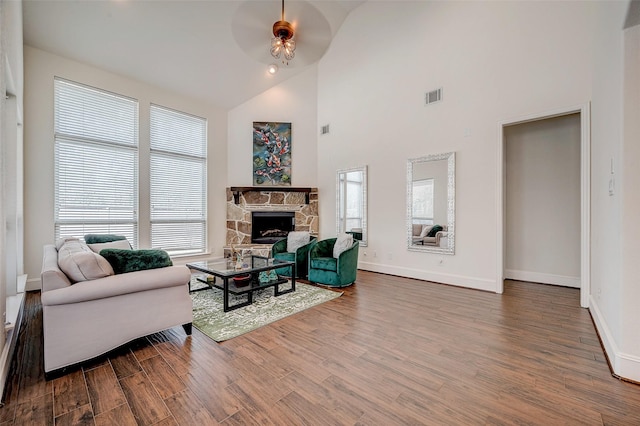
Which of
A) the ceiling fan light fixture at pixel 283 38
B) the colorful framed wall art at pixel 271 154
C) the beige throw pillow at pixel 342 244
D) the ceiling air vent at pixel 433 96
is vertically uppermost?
the ceiling fan light fixture at pixel 283 38

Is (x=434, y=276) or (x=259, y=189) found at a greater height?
(x=259, y=189)

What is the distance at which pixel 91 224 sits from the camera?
479cm

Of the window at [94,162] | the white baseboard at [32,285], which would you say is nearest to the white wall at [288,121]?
the window at [94,162]

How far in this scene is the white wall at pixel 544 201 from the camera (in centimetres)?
441

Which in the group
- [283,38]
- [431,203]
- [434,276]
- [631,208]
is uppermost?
[283,38]

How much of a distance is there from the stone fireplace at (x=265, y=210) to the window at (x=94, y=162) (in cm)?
195

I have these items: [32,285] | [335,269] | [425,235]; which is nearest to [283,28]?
[335,269]

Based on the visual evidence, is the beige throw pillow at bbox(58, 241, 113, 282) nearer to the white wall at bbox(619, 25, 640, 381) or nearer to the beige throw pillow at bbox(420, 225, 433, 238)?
the white wall at bbox(619, 25, 640, 381)

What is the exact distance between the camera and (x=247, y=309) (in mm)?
3395

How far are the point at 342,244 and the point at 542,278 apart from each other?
337cm

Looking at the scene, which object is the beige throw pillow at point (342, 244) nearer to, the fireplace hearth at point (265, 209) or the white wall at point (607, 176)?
the fireplace hearth at point (265, 209)

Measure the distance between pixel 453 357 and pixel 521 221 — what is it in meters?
3.65

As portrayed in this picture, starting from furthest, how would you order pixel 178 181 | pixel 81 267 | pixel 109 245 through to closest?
1. pixel 178 181
2. pixel 109 245
3. pixel 81 267

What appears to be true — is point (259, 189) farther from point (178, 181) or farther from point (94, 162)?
point (94, 162)
